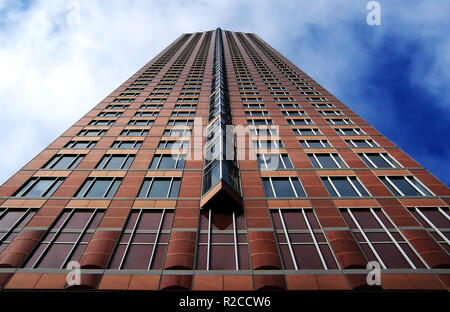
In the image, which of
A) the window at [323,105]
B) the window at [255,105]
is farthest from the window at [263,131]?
the window at [323,105]

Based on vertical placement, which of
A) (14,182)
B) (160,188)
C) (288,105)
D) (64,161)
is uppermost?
(288,105)

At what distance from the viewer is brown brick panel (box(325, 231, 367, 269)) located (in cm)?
1169

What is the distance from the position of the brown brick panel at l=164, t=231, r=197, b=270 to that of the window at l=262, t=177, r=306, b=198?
6314 mm

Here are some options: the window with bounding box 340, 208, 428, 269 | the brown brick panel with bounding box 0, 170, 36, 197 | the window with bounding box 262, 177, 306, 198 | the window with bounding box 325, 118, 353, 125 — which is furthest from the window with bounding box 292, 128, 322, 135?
the brown brick panel with bounding box 0, 170, 36, 197

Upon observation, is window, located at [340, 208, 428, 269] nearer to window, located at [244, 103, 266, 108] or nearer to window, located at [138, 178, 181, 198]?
window, located at [138, 178, 181, 198]

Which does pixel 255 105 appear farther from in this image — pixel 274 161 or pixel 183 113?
pixel 274 161

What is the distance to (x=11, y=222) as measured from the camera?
14.2 metres

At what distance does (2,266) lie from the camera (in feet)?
37.6

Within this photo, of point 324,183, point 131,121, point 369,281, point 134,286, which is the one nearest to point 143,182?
point 134,286

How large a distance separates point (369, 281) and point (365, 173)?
9531 millimetres

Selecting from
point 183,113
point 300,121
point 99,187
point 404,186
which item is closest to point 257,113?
point 300,121

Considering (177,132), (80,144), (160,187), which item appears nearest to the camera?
(160,187)

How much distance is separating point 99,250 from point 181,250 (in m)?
4.46

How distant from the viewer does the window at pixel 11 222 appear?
13201 millimetres
